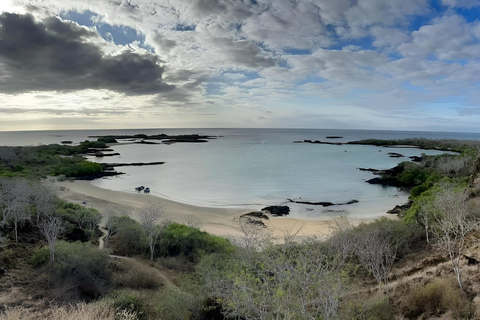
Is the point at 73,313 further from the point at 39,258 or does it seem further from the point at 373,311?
the point at 373,311

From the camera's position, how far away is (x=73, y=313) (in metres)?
10.1

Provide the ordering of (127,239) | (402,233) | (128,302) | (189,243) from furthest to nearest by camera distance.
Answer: (127,239) → (189,243) → (402,233) → (128,302)

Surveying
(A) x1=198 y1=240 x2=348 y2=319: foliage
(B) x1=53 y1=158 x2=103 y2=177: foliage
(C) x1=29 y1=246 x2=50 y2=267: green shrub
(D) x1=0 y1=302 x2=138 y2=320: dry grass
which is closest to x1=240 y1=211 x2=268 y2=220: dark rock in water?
(A) x1=198 y1=240 x2=348 y2=319: foliage

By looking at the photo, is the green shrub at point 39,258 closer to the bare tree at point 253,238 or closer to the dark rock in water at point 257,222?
the bare tree at point 253,238

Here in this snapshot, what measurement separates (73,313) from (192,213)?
71.9ft

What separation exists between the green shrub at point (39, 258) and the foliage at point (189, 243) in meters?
7.22

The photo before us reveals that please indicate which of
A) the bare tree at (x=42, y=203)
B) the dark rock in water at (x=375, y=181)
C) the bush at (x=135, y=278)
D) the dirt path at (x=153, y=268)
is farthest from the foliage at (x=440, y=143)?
the bare tree at (x=42, y=203)

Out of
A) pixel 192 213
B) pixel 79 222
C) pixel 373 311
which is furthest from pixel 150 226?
pixel 373 311

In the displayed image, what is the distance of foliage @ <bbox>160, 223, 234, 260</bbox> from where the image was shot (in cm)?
2088

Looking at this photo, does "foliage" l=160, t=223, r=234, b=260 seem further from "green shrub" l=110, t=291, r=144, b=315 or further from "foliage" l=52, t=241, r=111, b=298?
"green shrub" l=110, t=291, r=144, b=315

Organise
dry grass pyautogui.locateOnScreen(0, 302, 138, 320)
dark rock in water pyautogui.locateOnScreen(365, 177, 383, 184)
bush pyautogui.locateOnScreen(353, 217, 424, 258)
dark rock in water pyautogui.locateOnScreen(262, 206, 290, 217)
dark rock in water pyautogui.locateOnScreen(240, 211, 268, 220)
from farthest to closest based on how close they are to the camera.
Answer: dark rock in water pyautogui.locateOnScreen(365, 177, 383, 184) → dark rock in water pyautogui.locateOnScreen(262, 206, 290, 217) → dark rock in water pyautogui.locateOnScreen(240, 211, 268, 220) → bush pyautogui.locateOnScreen(353, 217, 424, 258) → dry grass pyautogui.locateOnScreen(0, 302, 138, 320)

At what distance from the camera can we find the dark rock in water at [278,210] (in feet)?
105

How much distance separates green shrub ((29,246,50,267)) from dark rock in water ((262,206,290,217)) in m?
21.2

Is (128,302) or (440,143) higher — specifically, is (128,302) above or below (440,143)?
below
